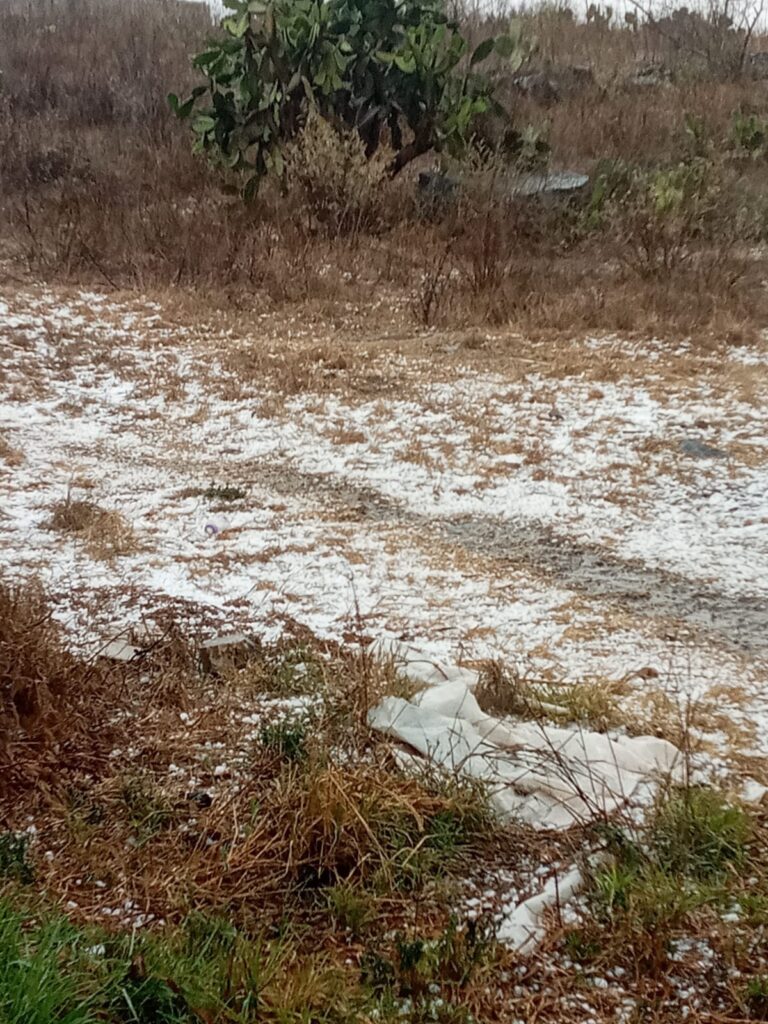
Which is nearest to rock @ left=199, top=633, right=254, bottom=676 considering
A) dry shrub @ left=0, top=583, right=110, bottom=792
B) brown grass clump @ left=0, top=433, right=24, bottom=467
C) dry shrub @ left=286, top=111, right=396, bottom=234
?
dry shrub @ left=0, top=583, right=110, bottom=792

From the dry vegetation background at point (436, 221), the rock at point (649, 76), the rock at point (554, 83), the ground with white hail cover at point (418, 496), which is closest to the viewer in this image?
the ground with white hail cover at point (418, 496)

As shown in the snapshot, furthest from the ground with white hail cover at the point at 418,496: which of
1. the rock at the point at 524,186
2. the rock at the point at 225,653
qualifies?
the rock at the point at 524,186

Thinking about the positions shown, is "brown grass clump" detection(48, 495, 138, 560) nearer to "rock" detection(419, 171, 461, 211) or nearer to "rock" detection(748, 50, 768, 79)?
"rock" detection(419, 171, 461, 211)

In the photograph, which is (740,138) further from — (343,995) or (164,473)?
(343,995)

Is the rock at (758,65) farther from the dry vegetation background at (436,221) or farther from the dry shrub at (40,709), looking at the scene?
the dry shrub at (40,709)

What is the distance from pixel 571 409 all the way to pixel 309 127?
4.94 metres

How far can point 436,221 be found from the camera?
9023 mm

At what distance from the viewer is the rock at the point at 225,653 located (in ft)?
10.1

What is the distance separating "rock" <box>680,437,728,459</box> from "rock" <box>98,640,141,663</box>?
128 inches

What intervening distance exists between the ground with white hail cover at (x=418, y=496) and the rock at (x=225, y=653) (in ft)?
0.63

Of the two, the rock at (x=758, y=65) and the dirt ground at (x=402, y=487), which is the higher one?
the rock at (x=758, y=65)

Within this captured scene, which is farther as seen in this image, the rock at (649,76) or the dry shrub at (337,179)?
the rock at (649,76)

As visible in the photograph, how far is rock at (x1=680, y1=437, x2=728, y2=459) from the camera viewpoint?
5094mm

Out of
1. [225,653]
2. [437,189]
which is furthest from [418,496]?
[437,189]
